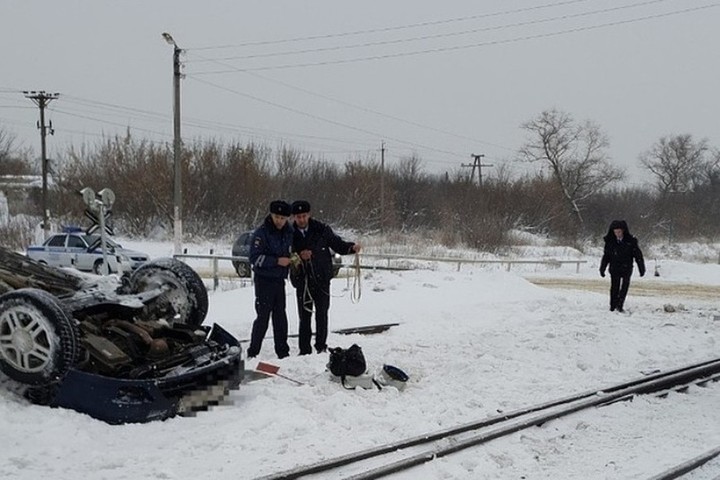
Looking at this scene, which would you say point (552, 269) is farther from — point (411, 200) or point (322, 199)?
point (411, 200)

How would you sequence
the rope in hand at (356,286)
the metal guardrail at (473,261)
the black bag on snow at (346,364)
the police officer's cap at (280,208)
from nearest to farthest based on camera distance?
the black bag on snow at (346,364) < the police officer's cap at (280,208) < the rope in hand at (356,286) < the metal guardrail at (473,261)

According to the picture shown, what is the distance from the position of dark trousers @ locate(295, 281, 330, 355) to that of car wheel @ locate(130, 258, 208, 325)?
51.8 inches

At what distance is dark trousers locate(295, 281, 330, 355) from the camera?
8117mm

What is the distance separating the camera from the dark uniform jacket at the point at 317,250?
8148 millimetres

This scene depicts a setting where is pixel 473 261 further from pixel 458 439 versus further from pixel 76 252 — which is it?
pixel 458 439

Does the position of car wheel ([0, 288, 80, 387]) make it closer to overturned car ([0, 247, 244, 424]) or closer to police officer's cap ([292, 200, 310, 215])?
overturned car ([0, 247, 244, 424])

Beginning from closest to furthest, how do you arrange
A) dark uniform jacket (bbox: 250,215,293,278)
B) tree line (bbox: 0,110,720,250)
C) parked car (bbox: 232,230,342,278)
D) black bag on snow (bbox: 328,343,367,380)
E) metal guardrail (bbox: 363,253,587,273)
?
black bag on snow (bbox: 328,343,367,380)
dark uniform jacket (bbox: 250,215,293,278)
parked car (bbox: 232,230,342,278)
metal guardrail (bbox: 363,253,587,273)
tree line (bbox: 0,110,720,250)

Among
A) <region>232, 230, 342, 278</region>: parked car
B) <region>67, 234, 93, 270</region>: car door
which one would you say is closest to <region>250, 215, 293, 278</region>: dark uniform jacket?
<region>232, 230, 342, 278</region>: parked car

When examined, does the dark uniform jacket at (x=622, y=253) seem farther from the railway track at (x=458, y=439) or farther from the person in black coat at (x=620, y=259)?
the railway track at (x=458, y=439)

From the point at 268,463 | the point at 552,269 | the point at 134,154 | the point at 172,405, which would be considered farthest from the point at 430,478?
the point at 134,154

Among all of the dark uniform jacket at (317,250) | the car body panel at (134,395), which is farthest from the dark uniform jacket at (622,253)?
the car body panel at (134,395)

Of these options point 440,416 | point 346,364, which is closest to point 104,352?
point 346,364

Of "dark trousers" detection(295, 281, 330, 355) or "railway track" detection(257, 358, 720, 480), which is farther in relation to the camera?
"dark trousers" detection(295, 281, 330, 355)

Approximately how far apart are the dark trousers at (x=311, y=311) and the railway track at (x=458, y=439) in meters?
2.74
